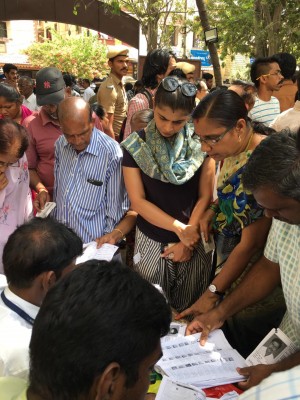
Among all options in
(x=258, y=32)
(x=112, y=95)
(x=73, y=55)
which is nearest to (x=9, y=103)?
(x=112, y=95)

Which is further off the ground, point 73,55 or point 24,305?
point 73,55

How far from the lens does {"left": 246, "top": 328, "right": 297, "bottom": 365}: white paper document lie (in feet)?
4.82

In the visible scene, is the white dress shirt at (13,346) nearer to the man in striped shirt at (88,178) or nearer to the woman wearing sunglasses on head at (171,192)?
the woman wearing sunglasses on head at (171,192)

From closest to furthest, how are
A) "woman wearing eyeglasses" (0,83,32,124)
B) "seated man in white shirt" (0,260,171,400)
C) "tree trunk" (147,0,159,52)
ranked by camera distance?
"seated man in white shirt" (0,260,171,400) < "woman wearing eyeglasses" (0,83,32,124) < "tree trunk" (147,0,159,52)

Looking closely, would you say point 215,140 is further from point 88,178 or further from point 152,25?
point 152,25

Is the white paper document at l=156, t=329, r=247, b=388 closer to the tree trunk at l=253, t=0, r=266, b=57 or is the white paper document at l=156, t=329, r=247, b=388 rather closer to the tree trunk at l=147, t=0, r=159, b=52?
the tree trunk at l=253, t=0, r=266, b=57

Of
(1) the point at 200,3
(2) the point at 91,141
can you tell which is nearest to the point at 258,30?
(1) the point at 200,3

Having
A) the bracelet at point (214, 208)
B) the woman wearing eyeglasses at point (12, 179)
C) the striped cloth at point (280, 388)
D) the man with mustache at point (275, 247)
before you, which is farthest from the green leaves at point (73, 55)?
the striped cloth at point (280, 388)

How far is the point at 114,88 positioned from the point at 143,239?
8.58 ft

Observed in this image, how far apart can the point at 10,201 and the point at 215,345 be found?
54.2 inches

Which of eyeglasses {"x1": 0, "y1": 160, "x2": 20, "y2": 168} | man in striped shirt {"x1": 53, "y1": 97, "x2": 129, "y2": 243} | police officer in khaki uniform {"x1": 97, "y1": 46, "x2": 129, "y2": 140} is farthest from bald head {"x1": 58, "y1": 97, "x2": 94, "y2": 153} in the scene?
police officer in khaki uniform {"x1": 97, "y1": 46, "x2": 129, "y2": 140}

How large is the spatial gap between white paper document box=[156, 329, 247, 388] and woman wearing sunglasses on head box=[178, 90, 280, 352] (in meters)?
0.20

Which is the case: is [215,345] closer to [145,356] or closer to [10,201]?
[145,356]

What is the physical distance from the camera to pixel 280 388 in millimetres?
665
